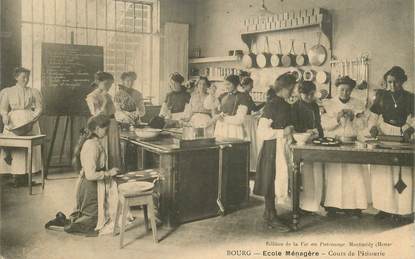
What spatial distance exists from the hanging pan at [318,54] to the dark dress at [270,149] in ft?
3.04

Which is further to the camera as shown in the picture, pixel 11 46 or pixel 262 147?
pixel 11 46

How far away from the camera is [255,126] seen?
4.66 m

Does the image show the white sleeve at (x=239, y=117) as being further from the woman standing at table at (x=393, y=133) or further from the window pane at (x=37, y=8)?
the window pane at (x=37, y=8)

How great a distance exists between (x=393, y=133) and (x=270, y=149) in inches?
39.6

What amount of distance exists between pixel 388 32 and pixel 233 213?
6.23 ft

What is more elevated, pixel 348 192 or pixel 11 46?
pixel 11 46

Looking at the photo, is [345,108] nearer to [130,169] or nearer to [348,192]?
[348,192]

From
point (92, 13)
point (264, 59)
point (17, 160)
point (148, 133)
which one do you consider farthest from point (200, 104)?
point (17, 160)

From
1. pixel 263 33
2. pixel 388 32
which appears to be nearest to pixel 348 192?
pixel 388 32

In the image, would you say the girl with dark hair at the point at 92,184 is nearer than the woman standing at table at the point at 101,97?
Yes

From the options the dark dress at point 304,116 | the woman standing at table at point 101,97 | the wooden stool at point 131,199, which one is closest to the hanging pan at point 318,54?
the dark dress at point 304,116

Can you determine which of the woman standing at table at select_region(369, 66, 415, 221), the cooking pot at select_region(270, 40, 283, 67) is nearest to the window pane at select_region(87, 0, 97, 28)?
the cooking pot at select_region(270, 40, 283, 67)

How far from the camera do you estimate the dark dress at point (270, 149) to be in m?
3.04

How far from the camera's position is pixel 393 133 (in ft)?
10.4
